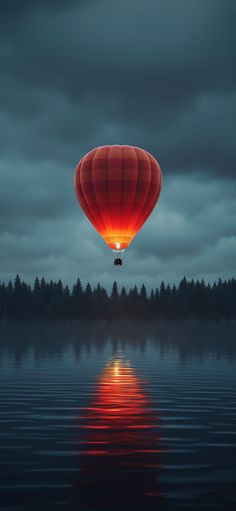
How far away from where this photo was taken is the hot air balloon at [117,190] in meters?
64.4

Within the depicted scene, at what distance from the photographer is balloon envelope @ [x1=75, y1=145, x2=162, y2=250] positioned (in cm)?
6444

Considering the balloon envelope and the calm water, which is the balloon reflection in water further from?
the balloon envelope

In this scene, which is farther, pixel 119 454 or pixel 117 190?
pixel 117 190

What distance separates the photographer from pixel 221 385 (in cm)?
3884

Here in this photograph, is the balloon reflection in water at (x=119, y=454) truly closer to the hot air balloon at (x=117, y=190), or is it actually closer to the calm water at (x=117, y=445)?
the calm water at (x=117, y=445)

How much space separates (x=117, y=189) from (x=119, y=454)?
4766 centimetres

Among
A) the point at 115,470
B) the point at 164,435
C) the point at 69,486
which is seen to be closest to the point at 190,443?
the point at 164,435

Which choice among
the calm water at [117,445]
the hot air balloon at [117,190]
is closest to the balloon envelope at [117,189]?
the hot air balloon at [117,190]

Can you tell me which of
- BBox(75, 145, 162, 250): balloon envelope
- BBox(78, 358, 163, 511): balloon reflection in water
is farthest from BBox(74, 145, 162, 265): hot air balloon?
BBox(78, 358, 163, 511): balloon reflection in water

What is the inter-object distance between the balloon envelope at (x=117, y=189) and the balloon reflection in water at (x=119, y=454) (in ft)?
112

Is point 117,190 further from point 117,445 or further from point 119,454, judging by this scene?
point 119,454

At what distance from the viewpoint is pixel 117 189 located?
211ft

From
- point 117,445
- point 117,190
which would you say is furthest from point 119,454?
point 117,190

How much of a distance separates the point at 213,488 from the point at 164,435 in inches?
263
